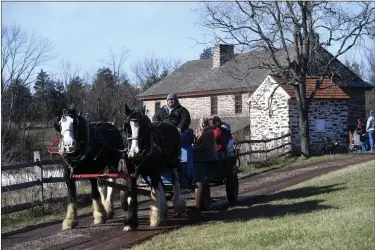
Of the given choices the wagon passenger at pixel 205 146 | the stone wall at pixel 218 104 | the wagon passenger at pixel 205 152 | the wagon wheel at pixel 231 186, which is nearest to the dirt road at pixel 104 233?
the wagon wheel at pixel 231 186

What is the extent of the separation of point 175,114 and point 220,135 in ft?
5.39

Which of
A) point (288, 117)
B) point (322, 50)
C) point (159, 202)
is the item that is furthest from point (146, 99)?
point (159, 202)

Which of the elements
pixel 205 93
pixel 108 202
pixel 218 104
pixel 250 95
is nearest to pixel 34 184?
pixel 108 202

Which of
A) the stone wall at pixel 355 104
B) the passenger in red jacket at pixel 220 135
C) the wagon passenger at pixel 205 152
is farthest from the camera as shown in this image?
the stone wall at pixel 355 104

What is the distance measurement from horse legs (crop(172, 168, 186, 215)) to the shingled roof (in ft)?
61.6

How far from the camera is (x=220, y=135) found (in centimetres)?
1243

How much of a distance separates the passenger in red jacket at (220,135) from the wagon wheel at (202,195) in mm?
1408

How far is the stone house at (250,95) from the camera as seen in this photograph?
101ft

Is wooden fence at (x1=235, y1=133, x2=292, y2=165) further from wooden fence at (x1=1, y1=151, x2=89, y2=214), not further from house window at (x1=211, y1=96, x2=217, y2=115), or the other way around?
house window at (x1=211, y1=96, x2=217, y2=115)

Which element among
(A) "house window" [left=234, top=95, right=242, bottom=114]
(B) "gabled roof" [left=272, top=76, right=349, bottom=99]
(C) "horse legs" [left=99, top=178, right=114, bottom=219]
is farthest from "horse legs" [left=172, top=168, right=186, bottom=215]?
(A) "house window" [left=234, top=95, right=242, bottom=114]

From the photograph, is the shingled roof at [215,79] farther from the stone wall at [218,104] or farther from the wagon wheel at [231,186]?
the wagon wheel at [231,186]

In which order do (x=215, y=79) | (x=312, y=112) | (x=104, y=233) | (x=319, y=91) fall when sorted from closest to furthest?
1. (x=104, y=233)
2. (x=312, y=112)
3. (x=319, y=91)
4. (x=215, y=79)

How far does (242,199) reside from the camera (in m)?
12.9

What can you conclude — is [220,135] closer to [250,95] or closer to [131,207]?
[131,207]
